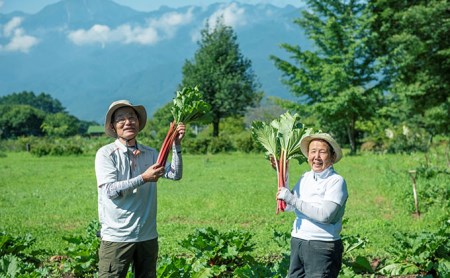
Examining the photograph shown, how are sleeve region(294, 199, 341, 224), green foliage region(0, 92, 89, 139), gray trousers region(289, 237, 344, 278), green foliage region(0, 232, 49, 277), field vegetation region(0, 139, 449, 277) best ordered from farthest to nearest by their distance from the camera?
1. green foliage region(0, 92, 89, 139)
2. field vegetation region(0, 139, 449, 277)
3. green foliage region(0, 232, 49, 277)
4. gray trousers region(289, 237, 344, 278)
5. sleeve region(294, 199, 341, 224)

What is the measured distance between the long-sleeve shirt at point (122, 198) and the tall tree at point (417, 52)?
81.1ft

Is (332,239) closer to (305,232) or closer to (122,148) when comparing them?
(305,232)

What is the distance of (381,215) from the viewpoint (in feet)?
33.7

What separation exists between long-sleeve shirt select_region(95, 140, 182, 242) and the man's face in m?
0.08

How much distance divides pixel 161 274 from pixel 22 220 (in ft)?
20.7

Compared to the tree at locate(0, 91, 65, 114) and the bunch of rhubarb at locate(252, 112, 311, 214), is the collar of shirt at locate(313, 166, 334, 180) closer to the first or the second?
the bunch of rhubarb at locate(252, 112, 311, 214)

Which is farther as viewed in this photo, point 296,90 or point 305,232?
point 296,90

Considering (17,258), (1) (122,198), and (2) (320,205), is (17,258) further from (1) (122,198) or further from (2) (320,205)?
(2) (320,205)

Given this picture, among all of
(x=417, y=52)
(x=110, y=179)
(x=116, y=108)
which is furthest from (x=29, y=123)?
(x=110, y=179)

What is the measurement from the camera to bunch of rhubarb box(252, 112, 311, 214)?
3.94m

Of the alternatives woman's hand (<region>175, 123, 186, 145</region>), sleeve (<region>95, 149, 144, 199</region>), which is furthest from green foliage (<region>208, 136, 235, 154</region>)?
sleeve (<region>95, 149, 144, 199</region>)

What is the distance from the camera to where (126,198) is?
148 inches

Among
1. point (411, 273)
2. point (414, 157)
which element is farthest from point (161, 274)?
point (414, 157)

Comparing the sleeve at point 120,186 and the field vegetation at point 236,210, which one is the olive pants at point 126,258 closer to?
the sleeve at point 120,186
